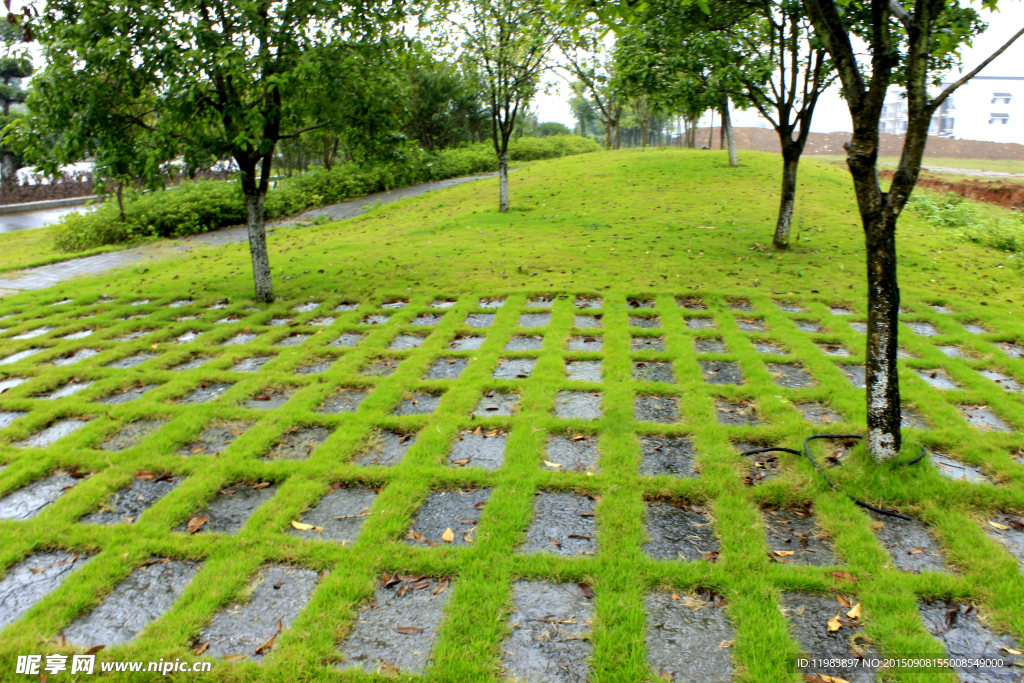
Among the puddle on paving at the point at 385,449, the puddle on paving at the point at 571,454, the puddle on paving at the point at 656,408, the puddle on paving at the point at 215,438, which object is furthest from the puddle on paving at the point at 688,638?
the puddle on paving at the point at 215,438

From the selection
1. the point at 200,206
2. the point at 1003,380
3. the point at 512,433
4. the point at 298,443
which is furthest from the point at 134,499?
the point at 200,206

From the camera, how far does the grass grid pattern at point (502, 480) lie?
9.03 feet

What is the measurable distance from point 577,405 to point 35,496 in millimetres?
3826

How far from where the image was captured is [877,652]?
258cm

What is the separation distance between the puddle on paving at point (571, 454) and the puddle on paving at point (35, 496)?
318 cm

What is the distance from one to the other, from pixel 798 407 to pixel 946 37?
110 inches

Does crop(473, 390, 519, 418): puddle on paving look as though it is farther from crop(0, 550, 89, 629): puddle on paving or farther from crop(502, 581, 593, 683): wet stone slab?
crop(0, 550, 89, 629): puddle on paving

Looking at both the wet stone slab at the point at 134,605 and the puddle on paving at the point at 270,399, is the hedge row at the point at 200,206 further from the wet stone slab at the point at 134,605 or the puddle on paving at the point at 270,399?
the wet stone slab at the point at 134,605

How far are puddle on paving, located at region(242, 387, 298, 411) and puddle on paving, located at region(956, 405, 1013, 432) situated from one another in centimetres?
553

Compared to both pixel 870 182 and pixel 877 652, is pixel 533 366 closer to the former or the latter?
pixel 870 182

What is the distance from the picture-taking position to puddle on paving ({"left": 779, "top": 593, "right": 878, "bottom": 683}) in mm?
2504

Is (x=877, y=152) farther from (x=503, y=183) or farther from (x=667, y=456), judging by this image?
(x=503, y=183)

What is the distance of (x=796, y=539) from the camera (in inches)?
132

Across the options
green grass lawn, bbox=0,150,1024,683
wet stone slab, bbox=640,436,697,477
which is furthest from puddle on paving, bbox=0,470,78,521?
wet stone slab, bbox=640,436,697,477
